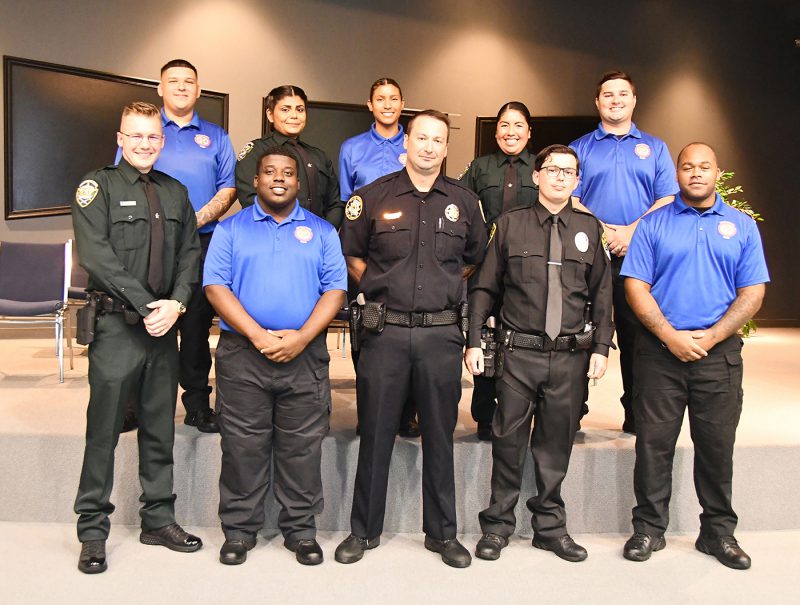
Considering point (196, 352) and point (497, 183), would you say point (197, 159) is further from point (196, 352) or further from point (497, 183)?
point (497, 183)

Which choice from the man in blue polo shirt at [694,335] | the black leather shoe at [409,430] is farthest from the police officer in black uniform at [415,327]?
the man in blue polo shirt at [694,335]

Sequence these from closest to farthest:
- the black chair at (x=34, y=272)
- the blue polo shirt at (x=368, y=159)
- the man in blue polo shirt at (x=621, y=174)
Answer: the man in blue polo shirt at (x=621, y=174)
the blue polo shirt at (x=368, y=159)
the black chair at (x=34, y=272)

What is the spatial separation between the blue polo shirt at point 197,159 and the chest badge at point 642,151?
1875 mm

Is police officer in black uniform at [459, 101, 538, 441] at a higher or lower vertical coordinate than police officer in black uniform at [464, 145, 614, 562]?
higher

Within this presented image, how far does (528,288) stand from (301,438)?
108 centimetres

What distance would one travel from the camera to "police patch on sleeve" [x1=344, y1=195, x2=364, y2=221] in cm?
322

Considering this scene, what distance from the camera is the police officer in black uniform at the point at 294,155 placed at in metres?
3.68

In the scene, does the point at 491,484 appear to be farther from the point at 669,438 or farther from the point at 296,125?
the point at 296,125

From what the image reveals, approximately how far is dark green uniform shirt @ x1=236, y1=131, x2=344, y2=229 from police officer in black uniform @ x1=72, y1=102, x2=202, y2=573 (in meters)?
0.53

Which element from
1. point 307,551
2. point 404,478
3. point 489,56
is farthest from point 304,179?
point 489,56

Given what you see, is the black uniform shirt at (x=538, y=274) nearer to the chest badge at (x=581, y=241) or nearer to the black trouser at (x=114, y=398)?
the chest badge at (x=581, y=241)

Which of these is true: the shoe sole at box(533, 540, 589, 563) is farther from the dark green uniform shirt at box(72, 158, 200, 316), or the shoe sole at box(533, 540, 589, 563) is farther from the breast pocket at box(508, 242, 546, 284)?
the dark green uniform shirt at box(72, 158, 200, 316)

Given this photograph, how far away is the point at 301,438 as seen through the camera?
10.3ft

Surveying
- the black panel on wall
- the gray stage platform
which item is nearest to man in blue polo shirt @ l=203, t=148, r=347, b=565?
the gray stage platform
